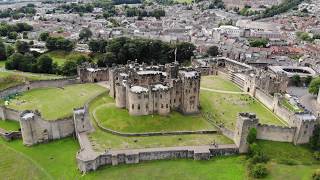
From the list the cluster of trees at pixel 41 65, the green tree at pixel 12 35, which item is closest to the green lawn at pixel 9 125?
the cluster of trees at pixel 41 65

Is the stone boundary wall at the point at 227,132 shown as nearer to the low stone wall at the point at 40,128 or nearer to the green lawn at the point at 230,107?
the green lawn at the point at 230,107

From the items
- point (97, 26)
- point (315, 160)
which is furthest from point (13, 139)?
point (97, 26)

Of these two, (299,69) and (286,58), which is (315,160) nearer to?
(299,69)

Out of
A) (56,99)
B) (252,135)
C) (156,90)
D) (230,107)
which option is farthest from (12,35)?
(252,135)

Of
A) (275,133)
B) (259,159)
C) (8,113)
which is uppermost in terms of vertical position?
(275,133)

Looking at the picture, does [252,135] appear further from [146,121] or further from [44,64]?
[44,64]
